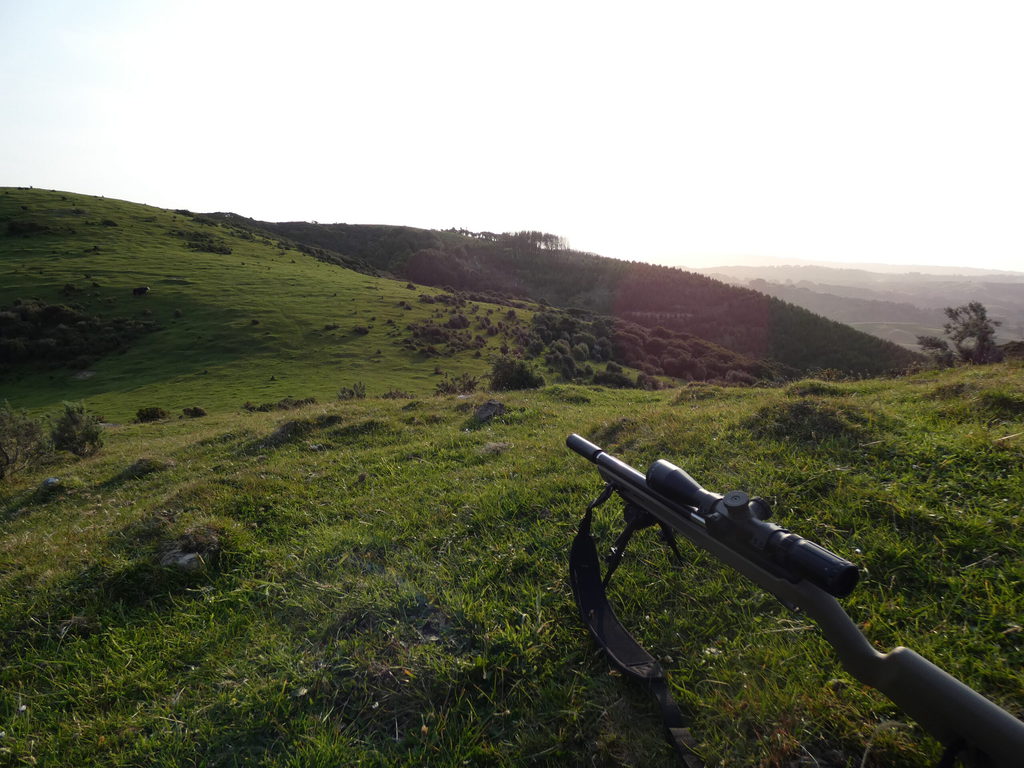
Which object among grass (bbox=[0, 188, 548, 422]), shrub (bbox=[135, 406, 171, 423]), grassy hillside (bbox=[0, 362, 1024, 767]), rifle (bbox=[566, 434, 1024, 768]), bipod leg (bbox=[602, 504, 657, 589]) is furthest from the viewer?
grass (bbox=[0, 188, 548, 422])

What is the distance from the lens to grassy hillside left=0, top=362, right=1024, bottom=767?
269cm

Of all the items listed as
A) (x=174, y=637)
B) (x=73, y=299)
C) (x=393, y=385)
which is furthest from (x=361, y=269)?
(x=174, y=637)

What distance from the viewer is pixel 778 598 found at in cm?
208

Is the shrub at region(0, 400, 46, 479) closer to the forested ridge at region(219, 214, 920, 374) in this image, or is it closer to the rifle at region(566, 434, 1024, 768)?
the rifle at region(566, 434, 1024, 768)

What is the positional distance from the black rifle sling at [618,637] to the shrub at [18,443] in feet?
69.7

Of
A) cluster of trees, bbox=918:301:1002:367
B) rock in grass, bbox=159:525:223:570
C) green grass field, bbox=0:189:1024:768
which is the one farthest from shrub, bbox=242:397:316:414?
cluster of trees, bbox=918:301:1002:367

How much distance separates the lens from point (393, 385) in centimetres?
4116

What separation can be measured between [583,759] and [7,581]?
23.3ft

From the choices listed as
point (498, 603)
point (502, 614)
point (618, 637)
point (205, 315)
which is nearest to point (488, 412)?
point (498, 603)

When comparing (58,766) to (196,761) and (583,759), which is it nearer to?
(196,761)

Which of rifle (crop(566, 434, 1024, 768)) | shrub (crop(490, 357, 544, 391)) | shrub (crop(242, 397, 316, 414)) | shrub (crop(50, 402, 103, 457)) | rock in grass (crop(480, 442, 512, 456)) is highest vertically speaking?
rifle (crop(566, 434, 1024, 768))

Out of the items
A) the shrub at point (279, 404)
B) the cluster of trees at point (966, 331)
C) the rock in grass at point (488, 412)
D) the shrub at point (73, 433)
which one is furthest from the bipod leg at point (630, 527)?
the shrub at point (279, 404)

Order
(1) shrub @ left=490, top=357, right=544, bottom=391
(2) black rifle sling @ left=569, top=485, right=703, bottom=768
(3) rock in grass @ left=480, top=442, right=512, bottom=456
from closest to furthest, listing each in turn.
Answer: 1. (2) black rifle sling @ left=569, top=485, right=703, bottom=768
2. (3) rock in grass @ left=480, top=442, right=512, bottom=456
3. (1) shrub @ left=490, top=357, right=544, bottom=391

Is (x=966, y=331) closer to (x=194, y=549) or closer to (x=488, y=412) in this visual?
(x=488, y=412)
